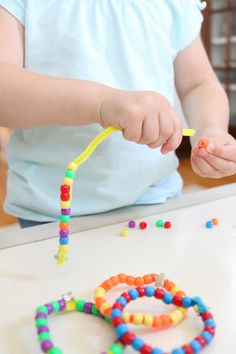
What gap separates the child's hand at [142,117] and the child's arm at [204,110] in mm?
116

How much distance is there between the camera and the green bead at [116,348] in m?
0.26

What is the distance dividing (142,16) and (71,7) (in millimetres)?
105

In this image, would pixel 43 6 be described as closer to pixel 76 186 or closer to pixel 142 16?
pixel 142 16

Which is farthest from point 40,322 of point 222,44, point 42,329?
point 222,44

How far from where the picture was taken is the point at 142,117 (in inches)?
16.0

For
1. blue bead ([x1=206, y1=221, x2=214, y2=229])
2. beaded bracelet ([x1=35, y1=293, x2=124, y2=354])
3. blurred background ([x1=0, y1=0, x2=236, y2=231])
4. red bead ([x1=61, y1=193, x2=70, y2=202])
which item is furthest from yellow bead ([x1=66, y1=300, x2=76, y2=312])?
blurred background ([x1=0, y1=0, x2=236, y2=231])

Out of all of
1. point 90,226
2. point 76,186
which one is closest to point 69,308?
point 90,226

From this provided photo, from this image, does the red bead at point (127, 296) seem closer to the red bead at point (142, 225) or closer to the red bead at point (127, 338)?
the red bead at point (127, 338)

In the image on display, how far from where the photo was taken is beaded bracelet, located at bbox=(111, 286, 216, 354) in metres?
0.27

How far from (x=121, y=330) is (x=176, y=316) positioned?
0.04 m

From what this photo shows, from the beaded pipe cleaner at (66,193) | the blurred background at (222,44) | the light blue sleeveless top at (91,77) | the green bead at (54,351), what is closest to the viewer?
the green bead at (54,351)

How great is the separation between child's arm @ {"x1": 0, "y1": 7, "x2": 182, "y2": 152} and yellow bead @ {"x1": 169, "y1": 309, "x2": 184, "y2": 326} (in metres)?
0.17

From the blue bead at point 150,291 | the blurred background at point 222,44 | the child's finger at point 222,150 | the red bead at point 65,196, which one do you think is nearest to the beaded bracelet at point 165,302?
the blue bead at point 150,291

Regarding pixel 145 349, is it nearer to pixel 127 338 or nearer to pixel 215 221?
pixel 127 338
